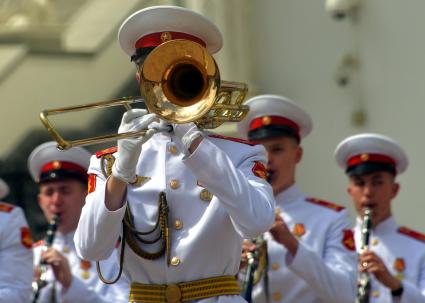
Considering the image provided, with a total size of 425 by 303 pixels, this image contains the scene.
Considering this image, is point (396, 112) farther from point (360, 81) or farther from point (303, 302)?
point (303, 302)

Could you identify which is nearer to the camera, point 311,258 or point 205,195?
point 205,195

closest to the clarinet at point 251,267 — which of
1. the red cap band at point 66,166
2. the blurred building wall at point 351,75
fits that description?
the red cap band at point 66,166

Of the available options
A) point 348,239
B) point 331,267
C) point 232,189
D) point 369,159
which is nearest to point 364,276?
point 348,239

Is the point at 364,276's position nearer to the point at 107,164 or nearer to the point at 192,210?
the point at 192,210

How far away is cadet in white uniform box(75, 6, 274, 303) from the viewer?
671 centimetres

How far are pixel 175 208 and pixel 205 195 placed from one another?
135mm

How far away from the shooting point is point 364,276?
966 cm

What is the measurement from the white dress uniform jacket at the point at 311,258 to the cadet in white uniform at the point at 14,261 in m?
1.31

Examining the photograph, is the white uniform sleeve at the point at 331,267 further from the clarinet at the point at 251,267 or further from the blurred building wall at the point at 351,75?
the blurred building wall at the point at 351,75

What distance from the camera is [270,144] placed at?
9.63 meters

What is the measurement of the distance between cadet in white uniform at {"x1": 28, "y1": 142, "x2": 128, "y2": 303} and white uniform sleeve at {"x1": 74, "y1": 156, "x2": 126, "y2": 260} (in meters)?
2.88

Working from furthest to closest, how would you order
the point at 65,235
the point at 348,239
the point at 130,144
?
the point at 65,235 → the point at 348,239 → the point at 130,144

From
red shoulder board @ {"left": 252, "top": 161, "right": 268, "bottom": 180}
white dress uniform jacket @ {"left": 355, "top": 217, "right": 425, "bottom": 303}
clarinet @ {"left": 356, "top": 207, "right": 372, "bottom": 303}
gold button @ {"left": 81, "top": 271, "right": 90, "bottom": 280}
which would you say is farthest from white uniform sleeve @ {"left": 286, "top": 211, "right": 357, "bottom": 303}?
red shoulder board @ {"left": 252, "top": 161, "right": 268, "bottom": 180}

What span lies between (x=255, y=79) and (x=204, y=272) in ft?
24.4
